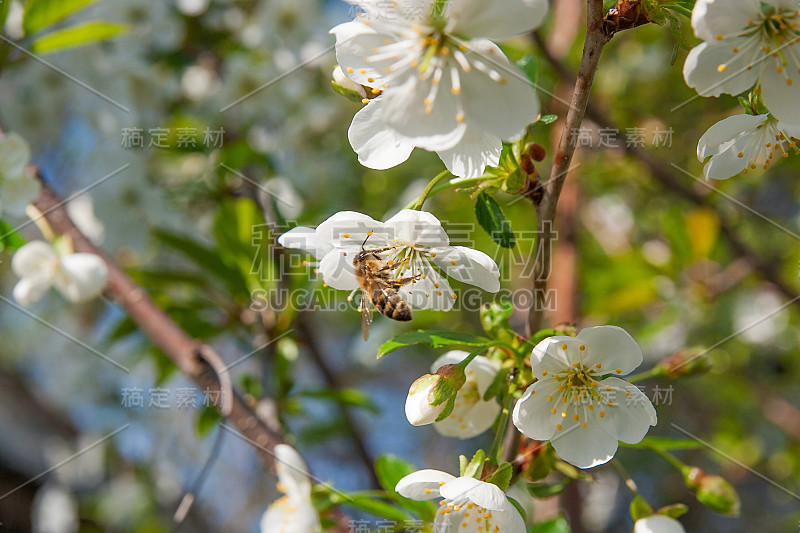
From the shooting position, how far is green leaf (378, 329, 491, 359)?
2.73ft

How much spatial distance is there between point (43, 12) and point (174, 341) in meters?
0.88

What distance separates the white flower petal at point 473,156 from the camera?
799 millimetres


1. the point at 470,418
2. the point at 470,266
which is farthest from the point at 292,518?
the point at 470,266

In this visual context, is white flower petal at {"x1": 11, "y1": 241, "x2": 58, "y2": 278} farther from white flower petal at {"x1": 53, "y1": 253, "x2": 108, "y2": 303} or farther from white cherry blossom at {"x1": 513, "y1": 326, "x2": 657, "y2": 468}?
white cherry blossom at {"x1": 513, "y1": 326, "x2": 657, "y2": 468}

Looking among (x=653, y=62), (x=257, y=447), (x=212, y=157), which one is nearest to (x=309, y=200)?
(x=212, y=157)

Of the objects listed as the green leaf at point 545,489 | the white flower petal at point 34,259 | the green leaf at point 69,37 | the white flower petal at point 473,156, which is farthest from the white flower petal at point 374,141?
the green leaf at point 69,37

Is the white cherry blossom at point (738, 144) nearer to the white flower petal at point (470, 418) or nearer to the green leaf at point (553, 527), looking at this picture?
the white flower petal at point (470, 418)

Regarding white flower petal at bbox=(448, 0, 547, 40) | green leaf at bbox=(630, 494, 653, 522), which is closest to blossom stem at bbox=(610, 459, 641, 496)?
green leaf at bbox=(630, 494, 653, 522)

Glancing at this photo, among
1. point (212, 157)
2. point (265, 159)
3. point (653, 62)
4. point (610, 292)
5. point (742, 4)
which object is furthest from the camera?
point (653, 62)

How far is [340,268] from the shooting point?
939mm

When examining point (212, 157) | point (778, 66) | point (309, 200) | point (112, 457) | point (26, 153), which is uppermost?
point (778, 66)

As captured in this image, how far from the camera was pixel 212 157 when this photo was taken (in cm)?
212

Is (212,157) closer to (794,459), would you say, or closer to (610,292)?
(610,292)

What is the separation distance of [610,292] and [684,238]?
38 centimetres
